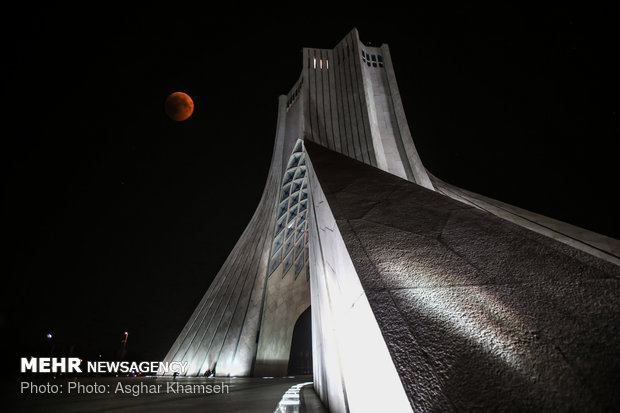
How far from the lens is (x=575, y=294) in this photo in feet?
3.65

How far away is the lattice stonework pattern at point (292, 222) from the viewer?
32.1 ft

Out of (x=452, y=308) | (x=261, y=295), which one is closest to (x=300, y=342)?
(x=261, y=295)

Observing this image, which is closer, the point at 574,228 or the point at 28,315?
the point at 574,228

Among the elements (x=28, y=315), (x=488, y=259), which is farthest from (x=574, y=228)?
(x=28, y=315)

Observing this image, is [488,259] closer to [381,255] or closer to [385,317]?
[381,255]

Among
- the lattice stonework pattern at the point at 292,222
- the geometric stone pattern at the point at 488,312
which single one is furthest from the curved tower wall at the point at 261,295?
the geometric stone pattern at the point at 488,312

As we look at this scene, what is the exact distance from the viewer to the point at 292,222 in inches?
433

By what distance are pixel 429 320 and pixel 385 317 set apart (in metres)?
0.17

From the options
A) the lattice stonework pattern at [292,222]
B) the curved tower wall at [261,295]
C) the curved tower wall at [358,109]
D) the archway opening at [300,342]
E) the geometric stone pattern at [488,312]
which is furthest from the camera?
the archway opening at [300,342]

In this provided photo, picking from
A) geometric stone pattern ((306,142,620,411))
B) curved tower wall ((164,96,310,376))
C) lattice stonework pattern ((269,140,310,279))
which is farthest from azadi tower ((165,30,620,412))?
curved tower wall ((164,96,310,376))

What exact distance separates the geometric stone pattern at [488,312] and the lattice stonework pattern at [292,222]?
7.54 metres

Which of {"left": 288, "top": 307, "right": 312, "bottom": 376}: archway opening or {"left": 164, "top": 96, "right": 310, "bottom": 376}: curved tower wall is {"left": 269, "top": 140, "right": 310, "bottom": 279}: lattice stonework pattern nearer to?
{"left": 164, "top": 96, "right": 310, "bottom": 376}: curved tower wall

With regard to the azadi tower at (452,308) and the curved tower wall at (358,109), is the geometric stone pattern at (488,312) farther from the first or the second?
the curved tower wall at (358,109)

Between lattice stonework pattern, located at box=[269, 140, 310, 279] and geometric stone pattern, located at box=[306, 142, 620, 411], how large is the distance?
754 cm
